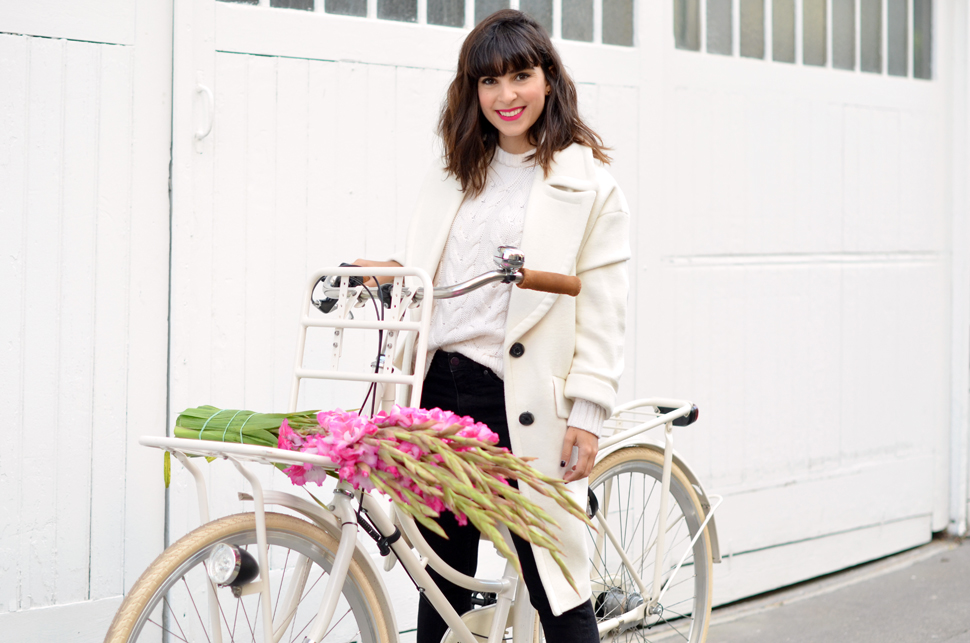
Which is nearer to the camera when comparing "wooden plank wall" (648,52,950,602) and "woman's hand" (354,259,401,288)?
"woman's hand" (354,259,401,288)

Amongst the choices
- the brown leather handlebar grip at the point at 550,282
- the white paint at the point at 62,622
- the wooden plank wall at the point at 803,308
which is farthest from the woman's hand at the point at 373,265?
the wooden plank wall at the point at 803,308

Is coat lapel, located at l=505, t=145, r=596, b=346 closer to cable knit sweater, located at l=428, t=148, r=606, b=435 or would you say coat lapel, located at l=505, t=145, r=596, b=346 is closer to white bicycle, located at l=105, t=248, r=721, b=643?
cable knit sweater, located at l=428, t=148, r=606, b=435

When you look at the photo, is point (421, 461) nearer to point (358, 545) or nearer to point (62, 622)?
point (358, 545)

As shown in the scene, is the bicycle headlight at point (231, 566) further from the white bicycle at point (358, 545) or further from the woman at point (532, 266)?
the woman at point (532, 266)

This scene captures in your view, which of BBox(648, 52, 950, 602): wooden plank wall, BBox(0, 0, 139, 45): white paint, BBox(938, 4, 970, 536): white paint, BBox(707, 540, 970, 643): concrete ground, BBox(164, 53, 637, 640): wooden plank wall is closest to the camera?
BBox(0, 0, 139, 45): white paint

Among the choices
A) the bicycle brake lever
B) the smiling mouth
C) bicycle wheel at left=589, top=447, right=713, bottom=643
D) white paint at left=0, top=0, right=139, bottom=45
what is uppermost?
white paint at left=0, top=0, right=139, bottom=45

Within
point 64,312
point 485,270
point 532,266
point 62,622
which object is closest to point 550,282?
point 532,266

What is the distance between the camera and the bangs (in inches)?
86.0

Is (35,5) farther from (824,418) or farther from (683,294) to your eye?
(824,418)

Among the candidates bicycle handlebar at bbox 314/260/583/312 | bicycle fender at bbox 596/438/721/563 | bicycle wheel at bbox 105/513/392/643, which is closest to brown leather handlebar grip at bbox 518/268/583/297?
bicycle handlebar at bbox 314/260/583/312

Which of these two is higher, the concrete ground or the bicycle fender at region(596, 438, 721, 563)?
the bicycle fender at region(596, 438, 721, 563)

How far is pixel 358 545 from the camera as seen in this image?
1950 mm

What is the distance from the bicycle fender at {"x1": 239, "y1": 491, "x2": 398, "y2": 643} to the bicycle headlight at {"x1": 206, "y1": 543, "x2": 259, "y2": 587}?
13cm

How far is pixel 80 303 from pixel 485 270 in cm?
116
